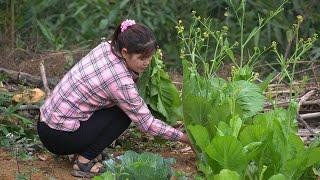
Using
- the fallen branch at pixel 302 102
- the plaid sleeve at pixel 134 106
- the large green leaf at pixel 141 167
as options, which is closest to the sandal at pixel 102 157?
the plaid sleeve at pixel 134 106

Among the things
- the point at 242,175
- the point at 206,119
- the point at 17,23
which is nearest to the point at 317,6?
the point at 17,23

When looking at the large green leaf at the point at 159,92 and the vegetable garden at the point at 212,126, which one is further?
the large green leaf at the point at 159,92

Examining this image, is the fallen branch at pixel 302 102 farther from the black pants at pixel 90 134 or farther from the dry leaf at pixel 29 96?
the dry leaf at pixel 29 96

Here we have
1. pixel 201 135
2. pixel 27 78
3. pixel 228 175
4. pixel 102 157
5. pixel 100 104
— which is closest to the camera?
pixel 228 175

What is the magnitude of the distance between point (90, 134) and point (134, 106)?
32cm

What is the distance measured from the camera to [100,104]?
368cm

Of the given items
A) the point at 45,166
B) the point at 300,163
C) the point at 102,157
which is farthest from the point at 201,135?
the point at 45,166

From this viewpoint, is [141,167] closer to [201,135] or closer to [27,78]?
[201,135]

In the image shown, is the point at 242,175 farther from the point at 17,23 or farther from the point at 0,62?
the point at 17,23

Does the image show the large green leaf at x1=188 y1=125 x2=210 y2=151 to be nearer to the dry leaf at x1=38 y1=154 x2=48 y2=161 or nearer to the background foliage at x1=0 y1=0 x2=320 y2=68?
the dry leaf at x1=38 y1=154 x2=48 y2=161

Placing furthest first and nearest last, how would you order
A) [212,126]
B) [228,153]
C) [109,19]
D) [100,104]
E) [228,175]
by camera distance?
[109,19]
[100,104]
[212,126]
[228,153]
[228,175]

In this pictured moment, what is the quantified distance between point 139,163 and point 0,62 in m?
3.18

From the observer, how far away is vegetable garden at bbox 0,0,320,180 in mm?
3164

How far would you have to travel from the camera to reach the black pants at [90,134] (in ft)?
12.2
